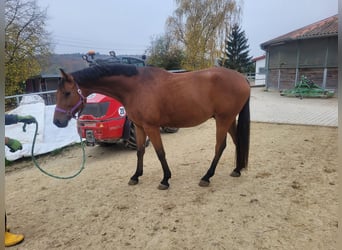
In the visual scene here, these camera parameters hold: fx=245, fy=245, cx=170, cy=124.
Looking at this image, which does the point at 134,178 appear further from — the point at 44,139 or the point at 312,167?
the point at 44,139

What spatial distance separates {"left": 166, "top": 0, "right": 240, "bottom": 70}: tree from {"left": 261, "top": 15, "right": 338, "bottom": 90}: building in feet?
16.4

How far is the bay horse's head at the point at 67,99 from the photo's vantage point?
2482 millimetres

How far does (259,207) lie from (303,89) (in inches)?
424

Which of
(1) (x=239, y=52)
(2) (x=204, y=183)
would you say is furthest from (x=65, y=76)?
(1) (x=239, y=52)

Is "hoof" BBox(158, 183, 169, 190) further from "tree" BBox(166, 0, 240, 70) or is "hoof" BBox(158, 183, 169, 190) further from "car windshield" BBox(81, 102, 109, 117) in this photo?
"tree" BBox(166, 0, 240, 70)

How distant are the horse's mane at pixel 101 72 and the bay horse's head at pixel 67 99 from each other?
100 millimetres

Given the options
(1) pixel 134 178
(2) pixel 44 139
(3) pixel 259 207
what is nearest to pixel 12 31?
(2) pixel 44 139

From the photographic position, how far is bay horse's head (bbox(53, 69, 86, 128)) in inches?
97.7

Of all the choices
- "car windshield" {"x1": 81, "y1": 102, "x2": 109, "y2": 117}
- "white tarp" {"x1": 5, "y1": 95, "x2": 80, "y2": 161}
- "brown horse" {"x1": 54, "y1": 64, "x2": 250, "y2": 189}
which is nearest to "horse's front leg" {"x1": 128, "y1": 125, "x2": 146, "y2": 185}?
"brown horse" {"x1": 54, "y1": 64, "x2": 250, "y2": 189}

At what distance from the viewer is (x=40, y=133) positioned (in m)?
4.82

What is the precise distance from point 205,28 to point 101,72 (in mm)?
17542

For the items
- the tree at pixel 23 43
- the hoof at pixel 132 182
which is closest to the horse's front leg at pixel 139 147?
the hoof at pixel 132 182

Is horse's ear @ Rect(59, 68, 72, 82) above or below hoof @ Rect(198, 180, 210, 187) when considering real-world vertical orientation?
above

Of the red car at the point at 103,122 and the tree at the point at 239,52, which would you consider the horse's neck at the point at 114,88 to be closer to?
the red car at the point at 103,122
